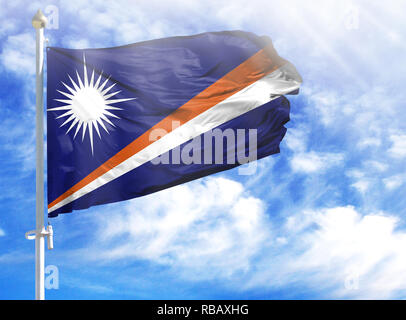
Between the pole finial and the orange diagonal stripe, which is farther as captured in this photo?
the orange diagonal stripe

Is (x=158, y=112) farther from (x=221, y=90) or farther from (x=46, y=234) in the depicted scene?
(x=46, y=234)

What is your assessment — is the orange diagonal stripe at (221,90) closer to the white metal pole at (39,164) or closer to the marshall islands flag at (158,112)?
the marshall islands flag at (158,112)

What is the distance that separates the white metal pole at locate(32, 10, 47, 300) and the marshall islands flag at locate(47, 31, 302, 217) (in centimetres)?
27

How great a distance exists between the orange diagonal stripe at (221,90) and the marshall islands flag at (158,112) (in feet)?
0.08

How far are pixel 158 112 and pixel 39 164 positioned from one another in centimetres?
281

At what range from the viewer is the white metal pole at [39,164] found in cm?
948

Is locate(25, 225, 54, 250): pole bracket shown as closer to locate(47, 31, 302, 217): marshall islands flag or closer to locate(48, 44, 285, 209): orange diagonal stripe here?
locate(47, 31, 302, 217): marshall islands flag

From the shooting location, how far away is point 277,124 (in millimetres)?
11430

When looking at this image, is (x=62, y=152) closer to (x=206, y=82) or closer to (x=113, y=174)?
(x=113, y=174)

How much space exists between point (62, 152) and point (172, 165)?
2300 millimetres

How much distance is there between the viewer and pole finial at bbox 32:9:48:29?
10016 mm

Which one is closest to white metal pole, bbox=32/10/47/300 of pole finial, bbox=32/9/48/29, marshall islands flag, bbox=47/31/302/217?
pole finial, bbox=32/9/48/29

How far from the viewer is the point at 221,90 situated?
1148cm

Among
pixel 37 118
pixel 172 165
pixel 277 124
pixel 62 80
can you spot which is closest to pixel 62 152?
pixel 37 118
